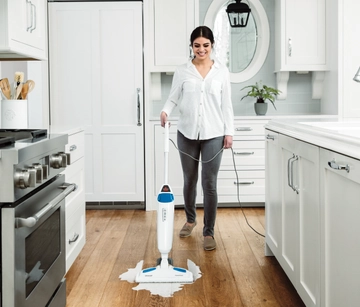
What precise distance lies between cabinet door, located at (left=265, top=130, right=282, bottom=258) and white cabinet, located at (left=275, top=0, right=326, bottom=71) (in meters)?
Answer: 1.95

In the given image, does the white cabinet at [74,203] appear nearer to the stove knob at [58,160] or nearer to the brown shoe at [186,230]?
the stove knob at [58,160]

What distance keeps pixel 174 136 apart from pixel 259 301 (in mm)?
2421

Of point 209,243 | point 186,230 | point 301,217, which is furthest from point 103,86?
point 301,217

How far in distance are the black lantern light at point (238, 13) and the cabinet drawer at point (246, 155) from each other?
1.19 m

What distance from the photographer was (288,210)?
2592 millimetres

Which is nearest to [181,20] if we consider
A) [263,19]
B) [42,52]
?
[263,19]

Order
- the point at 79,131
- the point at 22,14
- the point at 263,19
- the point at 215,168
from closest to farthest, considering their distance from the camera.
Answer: the point at 22,14 → the point at 79,131 → the point at 215,168 → the point at 263,19

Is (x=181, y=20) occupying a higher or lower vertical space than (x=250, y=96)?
higher

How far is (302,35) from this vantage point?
486 centimetres

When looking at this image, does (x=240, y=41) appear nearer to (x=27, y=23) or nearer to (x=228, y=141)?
(x=228, y=141)

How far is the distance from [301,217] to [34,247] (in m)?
1.13

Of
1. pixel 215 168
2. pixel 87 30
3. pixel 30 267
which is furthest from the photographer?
pixel 87 30

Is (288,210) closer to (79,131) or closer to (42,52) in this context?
(79,131)

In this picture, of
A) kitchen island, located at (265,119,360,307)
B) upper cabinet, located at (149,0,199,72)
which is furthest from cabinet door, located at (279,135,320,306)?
upper cabinet, located at (149,0,199,72)
